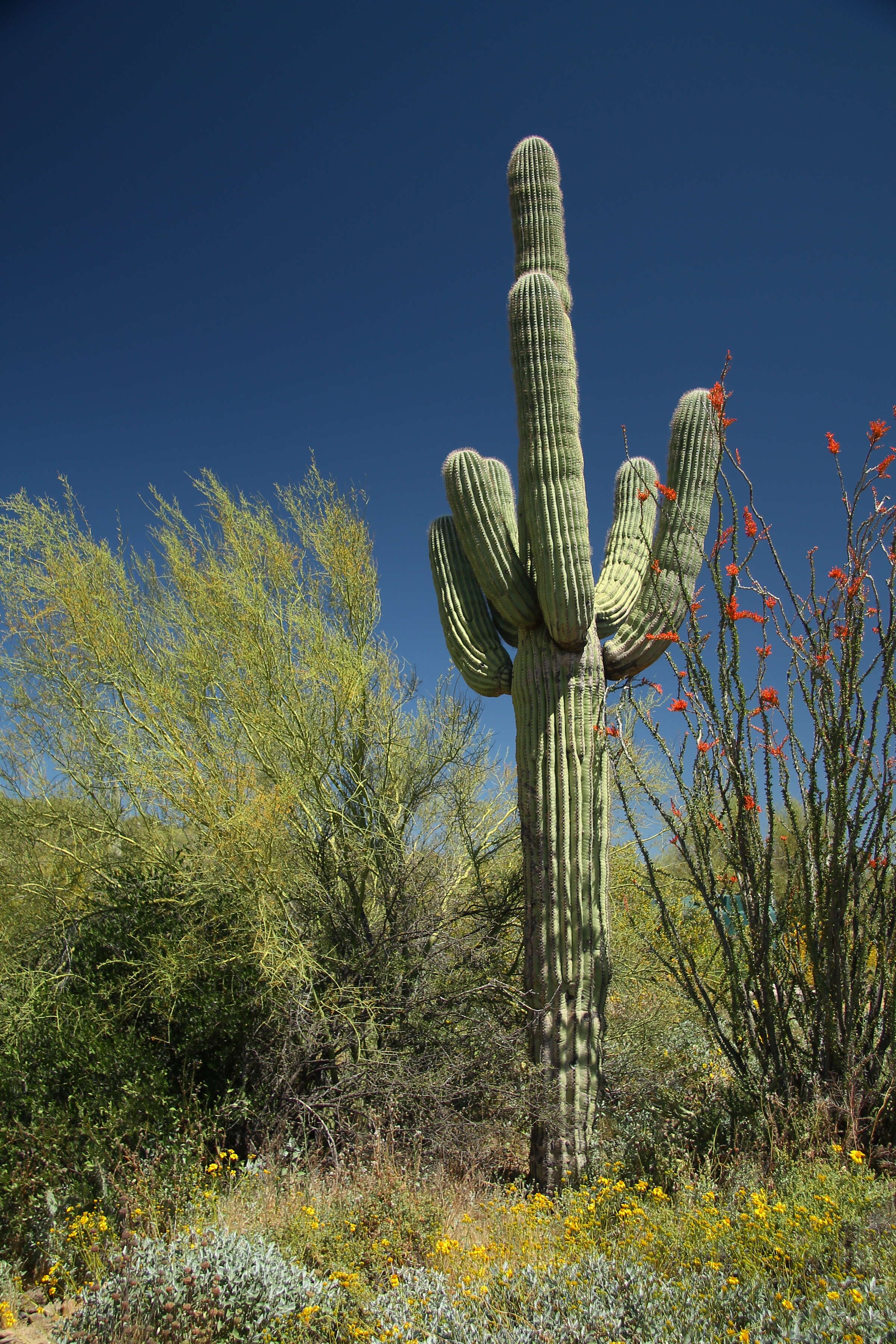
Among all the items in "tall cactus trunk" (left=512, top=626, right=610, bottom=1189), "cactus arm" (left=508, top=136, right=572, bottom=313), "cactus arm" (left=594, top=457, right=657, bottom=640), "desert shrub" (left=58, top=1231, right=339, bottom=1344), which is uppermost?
"cactus arm" (left=508, top=136, right=572, bottom=313)

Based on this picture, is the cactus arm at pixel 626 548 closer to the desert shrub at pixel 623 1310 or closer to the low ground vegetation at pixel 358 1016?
the low ground vegetation at pixel 358 1016

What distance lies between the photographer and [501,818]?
6.47 m

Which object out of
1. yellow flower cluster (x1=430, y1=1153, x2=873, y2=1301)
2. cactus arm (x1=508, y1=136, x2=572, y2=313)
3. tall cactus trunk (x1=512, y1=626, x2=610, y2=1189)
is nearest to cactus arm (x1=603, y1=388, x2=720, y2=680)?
tall cactus trunk (x1=512, y1=626, x2=610, y2=1189)

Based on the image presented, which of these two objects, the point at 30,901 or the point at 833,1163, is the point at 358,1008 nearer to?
the point at 30,901

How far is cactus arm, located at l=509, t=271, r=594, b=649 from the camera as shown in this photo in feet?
15.8

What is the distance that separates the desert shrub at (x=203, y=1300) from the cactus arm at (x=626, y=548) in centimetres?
372

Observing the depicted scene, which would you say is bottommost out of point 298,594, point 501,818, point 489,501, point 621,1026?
point 621,1026

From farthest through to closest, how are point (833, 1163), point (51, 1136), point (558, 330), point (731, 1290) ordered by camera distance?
point (558, 330) → point (51, 1136) → point (833, 1163) → point (731, 1290)

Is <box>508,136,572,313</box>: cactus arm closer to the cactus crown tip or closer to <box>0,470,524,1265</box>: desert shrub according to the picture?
the cactus crown tip

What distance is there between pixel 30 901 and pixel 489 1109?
10.1ft

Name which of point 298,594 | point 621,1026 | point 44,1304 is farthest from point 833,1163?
point 298,594

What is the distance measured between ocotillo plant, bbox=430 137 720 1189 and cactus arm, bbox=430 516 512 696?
12mm

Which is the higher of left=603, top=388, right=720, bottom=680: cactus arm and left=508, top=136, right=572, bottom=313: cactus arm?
left=508, top=136, right=572, bottom=313: cactus arm

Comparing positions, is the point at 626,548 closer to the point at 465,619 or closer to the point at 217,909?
the point at 465,619
